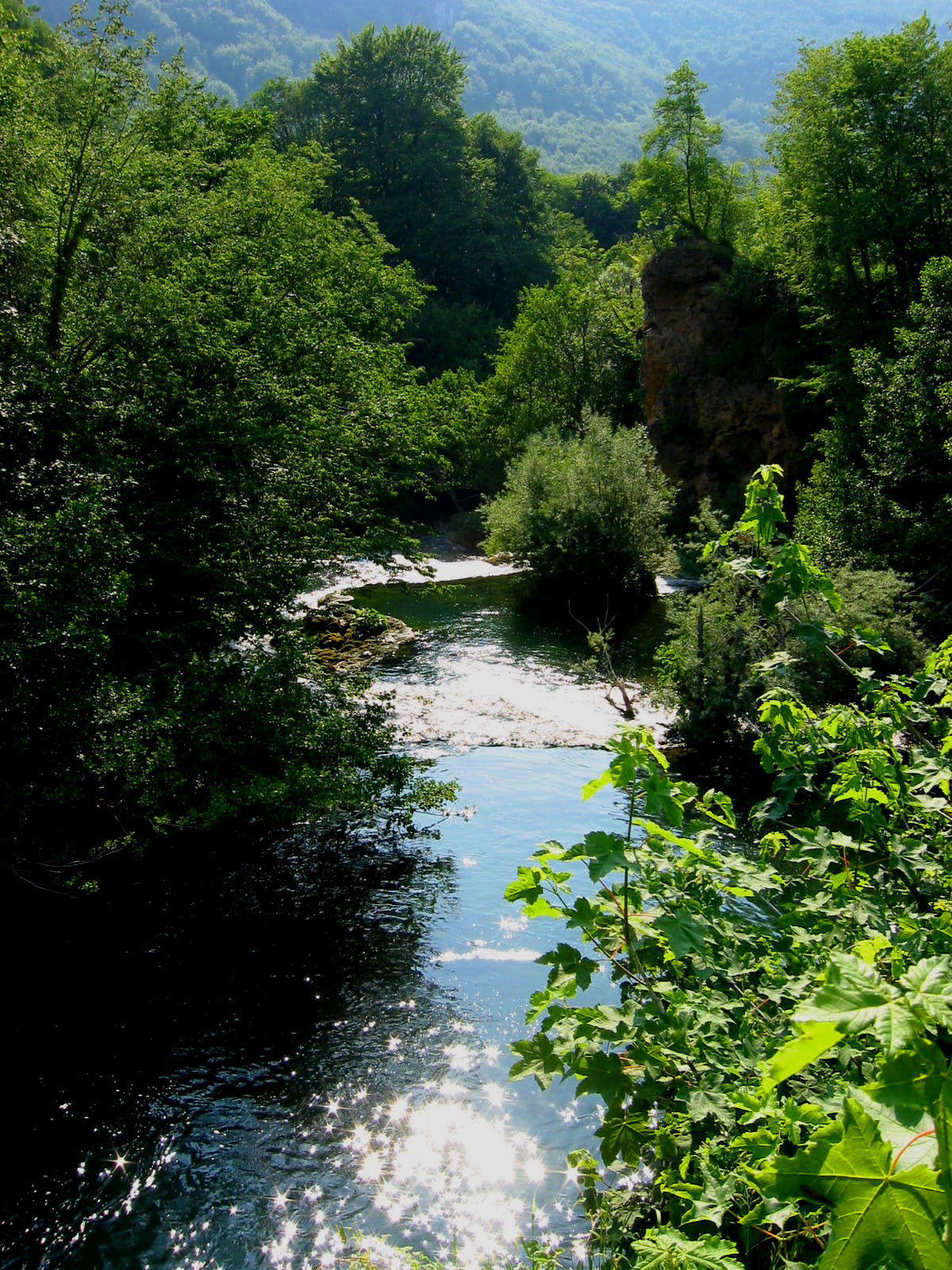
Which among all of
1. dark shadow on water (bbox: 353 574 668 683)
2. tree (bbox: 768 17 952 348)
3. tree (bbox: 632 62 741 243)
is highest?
tree (bbox: 632 62 741 243)

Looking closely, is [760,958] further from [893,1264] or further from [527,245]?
[527,245]

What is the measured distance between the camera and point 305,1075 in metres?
6.86

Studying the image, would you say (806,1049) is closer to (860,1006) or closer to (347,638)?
(860,1006)

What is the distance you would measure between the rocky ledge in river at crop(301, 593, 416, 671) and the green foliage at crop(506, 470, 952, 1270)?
14.1 meters

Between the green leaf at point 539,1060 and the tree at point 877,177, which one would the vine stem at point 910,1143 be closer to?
the green leaf at point 539,1060

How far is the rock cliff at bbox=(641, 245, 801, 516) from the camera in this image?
96.8ft

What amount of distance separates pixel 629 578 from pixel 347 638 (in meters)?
9.26

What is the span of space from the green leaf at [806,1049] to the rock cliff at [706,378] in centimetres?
2862

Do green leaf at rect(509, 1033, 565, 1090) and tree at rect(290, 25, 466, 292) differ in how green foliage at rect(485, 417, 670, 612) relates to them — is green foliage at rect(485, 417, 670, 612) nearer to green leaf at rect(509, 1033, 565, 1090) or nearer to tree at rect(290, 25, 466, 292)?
green leaf at rect(509, 1033, 565, 1090)

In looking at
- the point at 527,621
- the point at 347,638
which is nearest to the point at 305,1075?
the point at 347,638

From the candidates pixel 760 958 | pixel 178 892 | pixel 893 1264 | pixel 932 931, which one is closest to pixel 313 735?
pixel 178 892

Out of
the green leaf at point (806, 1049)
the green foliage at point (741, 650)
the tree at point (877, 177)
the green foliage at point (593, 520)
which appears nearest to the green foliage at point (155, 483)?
the green foliage at point (741, 650)

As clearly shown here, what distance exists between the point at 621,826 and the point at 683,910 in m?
8.81

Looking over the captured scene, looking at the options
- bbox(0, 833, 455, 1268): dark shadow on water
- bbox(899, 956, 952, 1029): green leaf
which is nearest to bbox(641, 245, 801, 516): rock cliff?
bbox(0, 833, 455, 1268): dark shadow on water
